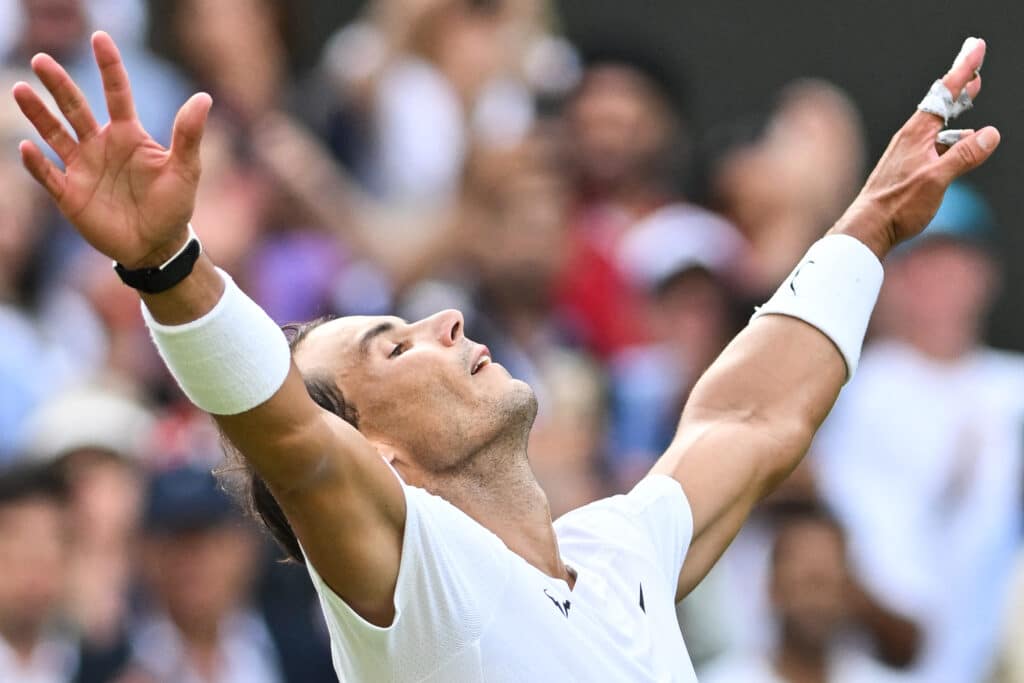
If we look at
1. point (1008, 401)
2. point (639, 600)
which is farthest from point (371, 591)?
point (1008, 401)

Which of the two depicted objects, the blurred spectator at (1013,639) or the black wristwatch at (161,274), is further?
the blurred spectator at (1013,639)

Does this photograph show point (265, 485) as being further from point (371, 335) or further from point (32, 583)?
point (32, 583)

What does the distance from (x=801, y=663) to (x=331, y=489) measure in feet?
11.4

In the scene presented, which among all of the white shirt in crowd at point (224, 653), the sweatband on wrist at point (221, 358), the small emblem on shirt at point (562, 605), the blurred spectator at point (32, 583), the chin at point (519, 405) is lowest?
the white shirt in crowd at point (224, 653)

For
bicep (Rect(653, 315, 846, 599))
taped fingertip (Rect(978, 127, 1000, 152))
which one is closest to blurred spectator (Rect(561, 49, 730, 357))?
bicep (Rect(653, 315, 846, 599))

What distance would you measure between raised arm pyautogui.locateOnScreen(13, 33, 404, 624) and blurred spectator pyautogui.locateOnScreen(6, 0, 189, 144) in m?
3.76

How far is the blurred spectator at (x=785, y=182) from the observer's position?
7121mm

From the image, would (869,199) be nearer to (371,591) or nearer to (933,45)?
(371,591)

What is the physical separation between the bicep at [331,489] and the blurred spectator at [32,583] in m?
A: 2.61

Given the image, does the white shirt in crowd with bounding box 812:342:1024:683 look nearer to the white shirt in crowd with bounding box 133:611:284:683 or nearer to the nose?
the white shirt in crowd with bounding box 133:611:284:683

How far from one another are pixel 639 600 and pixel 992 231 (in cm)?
487

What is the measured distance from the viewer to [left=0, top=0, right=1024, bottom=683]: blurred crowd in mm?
5453

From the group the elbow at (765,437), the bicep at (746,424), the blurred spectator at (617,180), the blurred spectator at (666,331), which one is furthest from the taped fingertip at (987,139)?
the blurred spectator at (617,180)

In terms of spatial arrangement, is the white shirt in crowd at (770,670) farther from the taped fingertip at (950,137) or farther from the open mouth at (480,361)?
the open mouth at (480,361)
